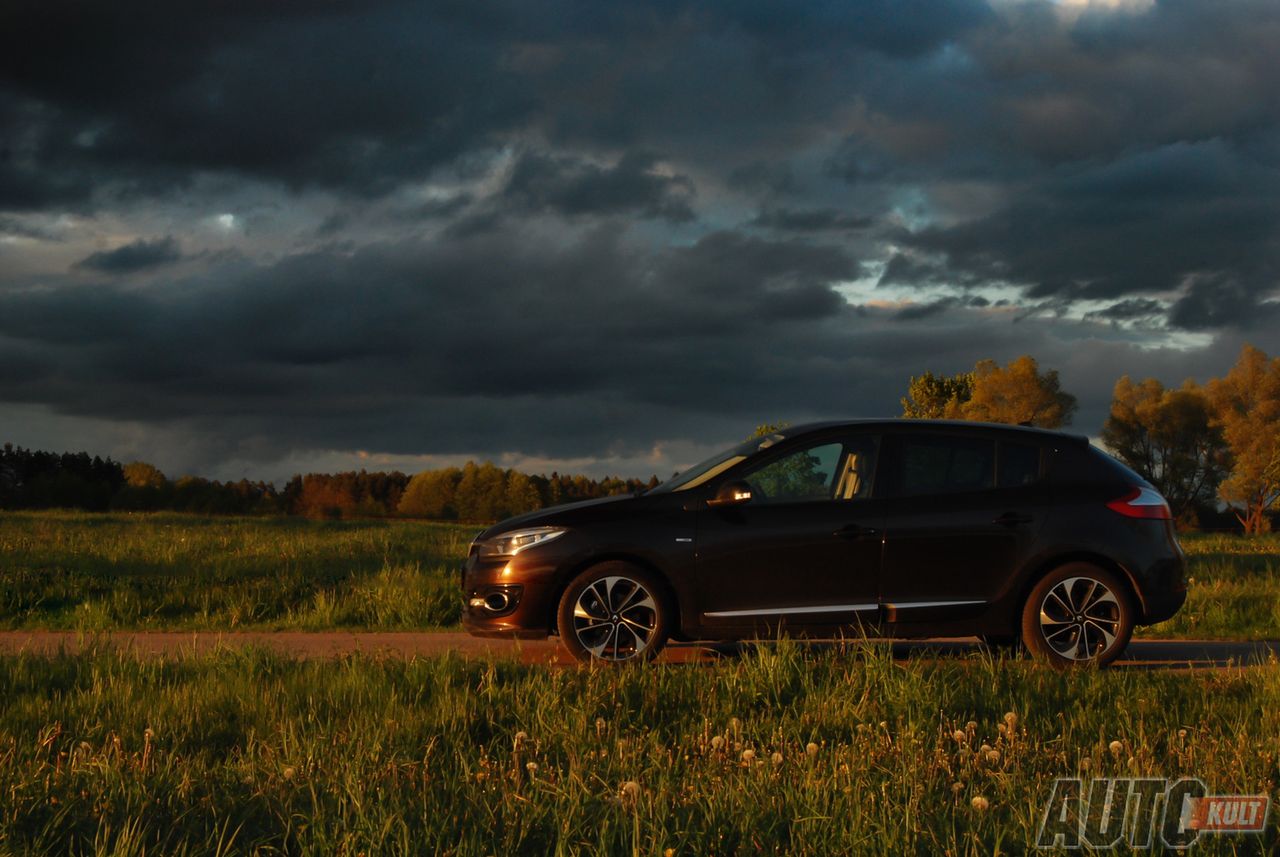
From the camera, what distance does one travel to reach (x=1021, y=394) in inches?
3563

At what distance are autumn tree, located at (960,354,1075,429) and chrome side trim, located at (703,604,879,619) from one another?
83.6m

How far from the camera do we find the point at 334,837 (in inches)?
177

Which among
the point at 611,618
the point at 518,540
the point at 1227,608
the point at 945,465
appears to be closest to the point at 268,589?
the point at 518,540

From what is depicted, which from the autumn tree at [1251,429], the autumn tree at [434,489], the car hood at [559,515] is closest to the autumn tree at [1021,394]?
the autumn tree at [1251,429]

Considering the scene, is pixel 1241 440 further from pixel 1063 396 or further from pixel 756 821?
pixel 756 821

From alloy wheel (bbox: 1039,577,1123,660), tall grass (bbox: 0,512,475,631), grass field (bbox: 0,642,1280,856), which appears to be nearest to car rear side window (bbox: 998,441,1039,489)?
alloy wheel (bbox: 1039,577,1123,660)

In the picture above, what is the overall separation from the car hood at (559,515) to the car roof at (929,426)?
1480 millimetres

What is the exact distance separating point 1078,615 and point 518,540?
449cm

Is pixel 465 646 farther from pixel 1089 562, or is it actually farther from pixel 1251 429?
pixel 1251 429

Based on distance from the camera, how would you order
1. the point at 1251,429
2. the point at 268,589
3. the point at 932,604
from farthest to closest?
the point at 1251,429 → the point at 268,589 → the point at 932,604

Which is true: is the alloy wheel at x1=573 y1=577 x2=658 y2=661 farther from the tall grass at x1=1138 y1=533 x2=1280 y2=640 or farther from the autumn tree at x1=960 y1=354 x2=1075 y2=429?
the autumn tree at x1=960 y1=354 x2=1075 y2=429

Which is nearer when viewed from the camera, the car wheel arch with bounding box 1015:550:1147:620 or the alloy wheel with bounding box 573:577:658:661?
the alloy wheel with bounding box 573:577:658:661

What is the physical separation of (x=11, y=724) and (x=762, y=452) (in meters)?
5.52

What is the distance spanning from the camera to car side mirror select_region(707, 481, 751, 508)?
909cm
